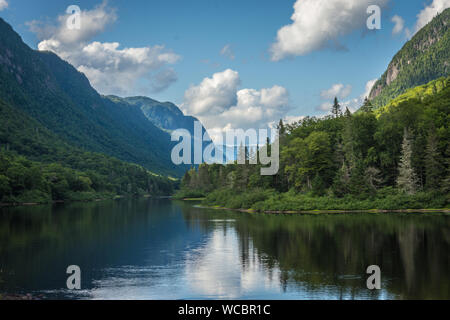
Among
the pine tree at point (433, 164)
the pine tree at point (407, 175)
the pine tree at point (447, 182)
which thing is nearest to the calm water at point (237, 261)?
the pine tree at point (447, 182)

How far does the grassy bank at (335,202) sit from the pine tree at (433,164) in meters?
2.40

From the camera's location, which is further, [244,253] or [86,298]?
[244,253]

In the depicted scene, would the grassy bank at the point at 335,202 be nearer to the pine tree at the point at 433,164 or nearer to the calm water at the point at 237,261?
the pine tree at the point at 433,164

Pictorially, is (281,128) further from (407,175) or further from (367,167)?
(407,175)

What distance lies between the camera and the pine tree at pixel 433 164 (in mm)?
76500

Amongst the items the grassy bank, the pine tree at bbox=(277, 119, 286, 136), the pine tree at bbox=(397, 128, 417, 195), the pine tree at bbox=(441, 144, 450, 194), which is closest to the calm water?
the pine tree at bbox=(441, 144, 450, 194)

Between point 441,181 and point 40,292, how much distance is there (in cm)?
7382

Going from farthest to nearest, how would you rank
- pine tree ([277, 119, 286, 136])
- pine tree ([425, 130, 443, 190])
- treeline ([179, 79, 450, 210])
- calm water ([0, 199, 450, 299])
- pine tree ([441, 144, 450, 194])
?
1. pine tree ([277, 119, 286, 136])
2. treeline ([179, 79, 450, 210])
3. pine tree ([425, 130, 443, 190])
4. pine tree ([441, 144, 450, 194])
5. calm water ([0, 199, 450, 299])

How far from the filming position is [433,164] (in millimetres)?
77125

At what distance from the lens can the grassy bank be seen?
75438mm

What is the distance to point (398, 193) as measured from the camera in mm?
79812

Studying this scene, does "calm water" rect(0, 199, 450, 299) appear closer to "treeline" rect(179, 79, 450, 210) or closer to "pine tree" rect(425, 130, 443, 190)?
"pine tree" rect(425, 130, 443, 190)
